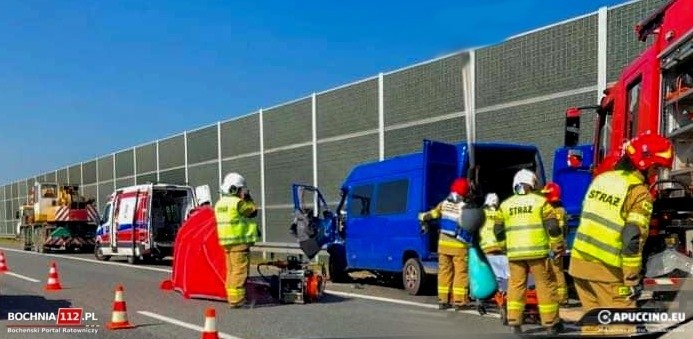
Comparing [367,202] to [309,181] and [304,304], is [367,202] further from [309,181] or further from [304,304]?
[309,181]

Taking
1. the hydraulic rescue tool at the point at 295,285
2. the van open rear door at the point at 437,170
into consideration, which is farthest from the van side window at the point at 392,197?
the hydraulic rescue tool at the point at 295,285

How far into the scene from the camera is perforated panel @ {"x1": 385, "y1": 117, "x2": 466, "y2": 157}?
16.9m

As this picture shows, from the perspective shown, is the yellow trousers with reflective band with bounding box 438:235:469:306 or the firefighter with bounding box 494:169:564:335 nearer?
the firefighter with bounding box 494:169:564:335

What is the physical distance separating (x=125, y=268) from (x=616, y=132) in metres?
15.2

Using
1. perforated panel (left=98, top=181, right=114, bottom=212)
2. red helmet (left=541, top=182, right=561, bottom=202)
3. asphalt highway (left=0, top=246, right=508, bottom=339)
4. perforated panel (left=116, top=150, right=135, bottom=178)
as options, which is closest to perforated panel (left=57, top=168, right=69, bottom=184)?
perforated panel (left=98, top=181, right=114, bottom=212)

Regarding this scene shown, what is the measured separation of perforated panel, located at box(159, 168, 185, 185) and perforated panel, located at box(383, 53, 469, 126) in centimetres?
1435

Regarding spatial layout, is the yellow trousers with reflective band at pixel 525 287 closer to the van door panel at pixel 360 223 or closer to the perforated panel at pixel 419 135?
the van door panel at pixel 360 223

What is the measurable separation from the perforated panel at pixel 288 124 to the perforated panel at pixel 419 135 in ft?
13.7

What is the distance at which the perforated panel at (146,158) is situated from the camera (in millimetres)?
35531

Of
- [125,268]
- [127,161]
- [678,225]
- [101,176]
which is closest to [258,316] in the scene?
[678,225]

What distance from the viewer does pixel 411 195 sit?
12688 mm

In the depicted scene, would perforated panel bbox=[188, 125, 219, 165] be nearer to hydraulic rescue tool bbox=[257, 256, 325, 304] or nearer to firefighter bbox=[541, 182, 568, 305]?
hydraulic rescue tool bbox=[257, 256, 325, 304]

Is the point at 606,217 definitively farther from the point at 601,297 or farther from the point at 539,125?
the point at 539,125

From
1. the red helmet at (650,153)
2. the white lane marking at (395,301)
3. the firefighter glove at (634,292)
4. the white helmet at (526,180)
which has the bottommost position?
the white lane marking at (395,301)
